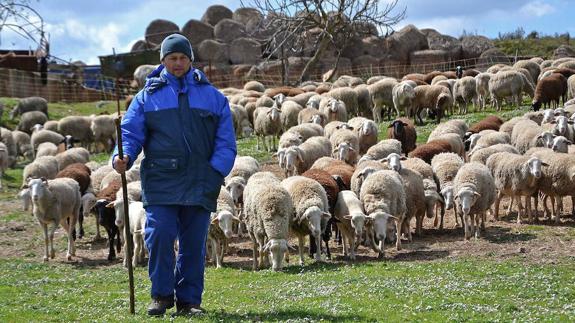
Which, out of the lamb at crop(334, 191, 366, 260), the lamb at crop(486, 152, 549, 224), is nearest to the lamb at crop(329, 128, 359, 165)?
the lamb at crop(486, 152, 549, 224)

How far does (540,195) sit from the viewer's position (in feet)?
57.6

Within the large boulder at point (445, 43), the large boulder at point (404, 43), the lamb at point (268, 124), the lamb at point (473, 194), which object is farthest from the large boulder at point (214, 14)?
the lamb at point (473, 194)

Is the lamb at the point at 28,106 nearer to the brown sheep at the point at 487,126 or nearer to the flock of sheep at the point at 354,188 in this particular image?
the flock of sheep at the point at 354,188

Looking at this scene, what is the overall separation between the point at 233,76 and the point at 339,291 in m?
41.5

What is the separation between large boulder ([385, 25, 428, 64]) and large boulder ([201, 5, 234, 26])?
15.1m

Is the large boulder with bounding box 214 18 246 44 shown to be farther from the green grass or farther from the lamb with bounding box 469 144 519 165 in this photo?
the green grass

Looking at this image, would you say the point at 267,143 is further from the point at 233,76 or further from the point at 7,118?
the point at 233,76

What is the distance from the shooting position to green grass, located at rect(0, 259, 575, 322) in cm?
779

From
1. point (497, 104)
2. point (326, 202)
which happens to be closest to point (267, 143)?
point (497, 104)

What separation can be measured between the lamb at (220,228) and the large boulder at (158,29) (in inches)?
1780

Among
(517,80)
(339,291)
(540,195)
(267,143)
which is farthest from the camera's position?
(517,80)

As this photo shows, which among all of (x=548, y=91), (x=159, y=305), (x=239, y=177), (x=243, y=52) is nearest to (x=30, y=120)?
(x=243, y=52)

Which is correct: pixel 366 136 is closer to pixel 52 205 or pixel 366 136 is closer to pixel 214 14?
pixel 52 205

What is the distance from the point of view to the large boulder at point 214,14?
198 ft
